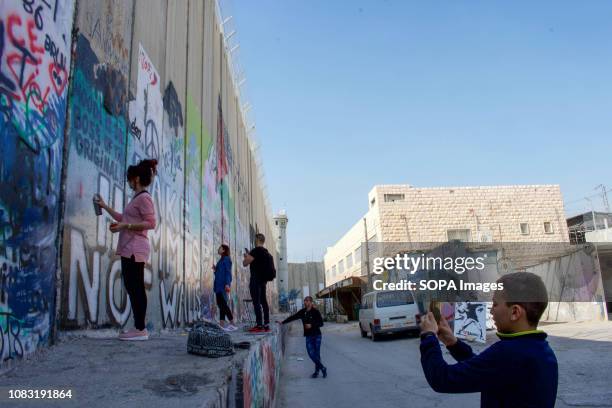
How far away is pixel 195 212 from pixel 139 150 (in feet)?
11.3

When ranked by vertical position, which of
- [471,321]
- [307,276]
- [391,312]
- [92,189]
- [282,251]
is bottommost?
[471,321]

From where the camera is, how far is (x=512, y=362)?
1.83 m

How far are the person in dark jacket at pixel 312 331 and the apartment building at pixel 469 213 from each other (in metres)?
22.2

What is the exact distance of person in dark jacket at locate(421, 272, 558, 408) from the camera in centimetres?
183

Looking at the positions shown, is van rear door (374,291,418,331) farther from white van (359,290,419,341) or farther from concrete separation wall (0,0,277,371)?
concrete separation wall (0,0,277,371)

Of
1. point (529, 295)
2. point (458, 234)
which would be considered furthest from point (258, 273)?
point (458, 234)

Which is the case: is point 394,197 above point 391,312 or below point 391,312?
above

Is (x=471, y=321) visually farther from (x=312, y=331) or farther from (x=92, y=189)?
(x=92, y=189)

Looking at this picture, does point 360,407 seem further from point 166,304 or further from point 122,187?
point 122,187

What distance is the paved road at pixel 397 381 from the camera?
630 cm

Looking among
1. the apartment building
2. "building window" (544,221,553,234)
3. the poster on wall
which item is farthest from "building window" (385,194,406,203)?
the poster on wall

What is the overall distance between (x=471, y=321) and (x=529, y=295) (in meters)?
10.6

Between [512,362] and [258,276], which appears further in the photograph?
[258,276]

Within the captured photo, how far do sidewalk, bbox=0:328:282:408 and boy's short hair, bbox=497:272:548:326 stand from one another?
1517 mm
